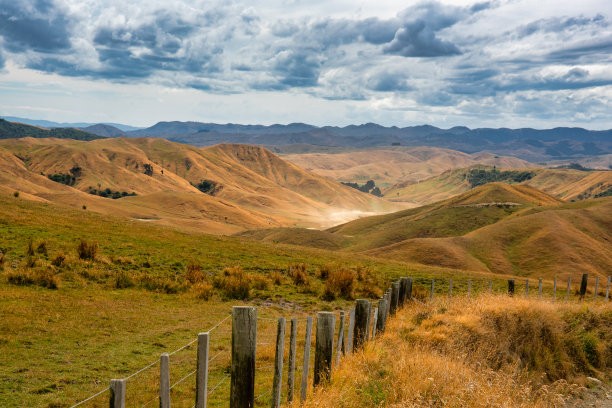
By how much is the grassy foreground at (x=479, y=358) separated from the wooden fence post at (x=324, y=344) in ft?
0.88

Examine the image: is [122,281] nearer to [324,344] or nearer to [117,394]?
[324,344]

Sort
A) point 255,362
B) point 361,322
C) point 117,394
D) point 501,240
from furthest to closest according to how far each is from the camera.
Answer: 1. point 501,240
2. point 361,322
3. point 255,362
4. point 117,394

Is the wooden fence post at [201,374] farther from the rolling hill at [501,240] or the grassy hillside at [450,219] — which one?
the grassy hillside at [450,219]

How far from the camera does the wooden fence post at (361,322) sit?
9.29 metres

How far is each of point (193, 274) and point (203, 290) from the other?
2.39 meters

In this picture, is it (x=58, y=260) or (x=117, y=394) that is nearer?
(x=117, y=394)

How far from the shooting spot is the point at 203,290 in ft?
65.5

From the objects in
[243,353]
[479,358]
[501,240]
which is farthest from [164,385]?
[501,240]

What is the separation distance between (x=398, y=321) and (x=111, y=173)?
677 feet

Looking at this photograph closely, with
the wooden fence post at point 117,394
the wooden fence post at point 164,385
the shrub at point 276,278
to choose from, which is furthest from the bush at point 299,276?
the wooden fence post at point 117,394

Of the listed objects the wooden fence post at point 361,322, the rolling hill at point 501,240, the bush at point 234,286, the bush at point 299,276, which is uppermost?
the wooden fence post at point 361,322

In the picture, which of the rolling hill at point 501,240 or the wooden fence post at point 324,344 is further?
the rolling hill at point 501,240

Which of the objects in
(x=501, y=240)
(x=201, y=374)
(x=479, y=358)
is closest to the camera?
(x=201, y=374)

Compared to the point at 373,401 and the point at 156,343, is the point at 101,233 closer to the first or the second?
the point at 156,343
